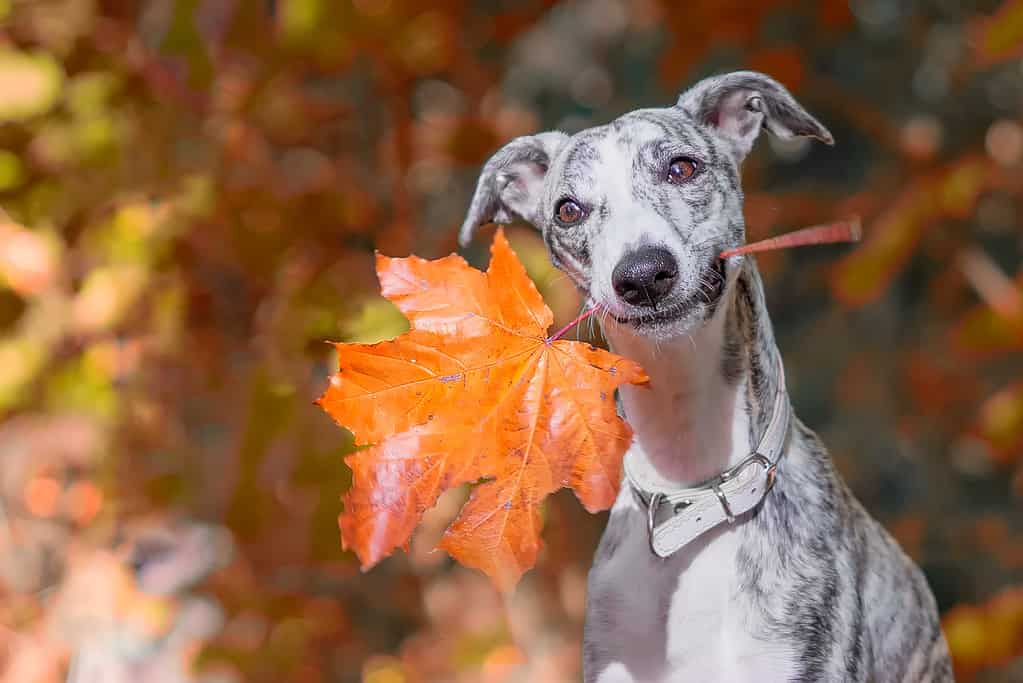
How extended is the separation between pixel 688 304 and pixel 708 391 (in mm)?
201

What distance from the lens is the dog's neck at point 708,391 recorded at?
5.11 ft

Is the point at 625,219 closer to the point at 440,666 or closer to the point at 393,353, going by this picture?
the point at 393,353

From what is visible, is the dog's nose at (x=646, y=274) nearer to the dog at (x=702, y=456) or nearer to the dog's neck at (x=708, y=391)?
the dog at (x=702, y=456)

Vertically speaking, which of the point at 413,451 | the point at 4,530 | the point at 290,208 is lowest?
the point at 4,530

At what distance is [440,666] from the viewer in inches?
150

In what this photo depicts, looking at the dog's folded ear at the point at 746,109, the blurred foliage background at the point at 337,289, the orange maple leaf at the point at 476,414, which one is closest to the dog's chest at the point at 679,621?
the orange maple leaf at the point at 476,414

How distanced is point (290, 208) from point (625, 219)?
1.95 meters

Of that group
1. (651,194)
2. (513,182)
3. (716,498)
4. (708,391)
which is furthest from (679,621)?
(513,182)

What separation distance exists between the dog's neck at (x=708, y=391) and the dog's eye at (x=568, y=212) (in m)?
0.17

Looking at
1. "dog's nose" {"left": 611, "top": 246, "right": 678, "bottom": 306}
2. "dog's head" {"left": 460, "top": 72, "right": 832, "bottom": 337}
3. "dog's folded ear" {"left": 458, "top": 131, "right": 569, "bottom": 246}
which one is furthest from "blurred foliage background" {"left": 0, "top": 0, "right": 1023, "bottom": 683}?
"dog's nose" {"left": 611, "top": 246, "right": 678, "bottom": 306}

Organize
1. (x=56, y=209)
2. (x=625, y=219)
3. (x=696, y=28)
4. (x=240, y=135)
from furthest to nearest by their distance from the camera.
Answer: (x=696, y=28)
(x=240, y=135)
(x=56, y=209)
(x=625, y=219)

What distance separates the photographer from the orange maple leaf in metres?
1.28

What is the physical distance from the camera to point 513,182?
1795 millimetres

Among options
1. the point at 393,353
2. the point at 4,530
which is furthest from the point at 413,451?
the point at 4,530
